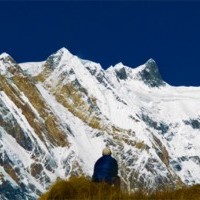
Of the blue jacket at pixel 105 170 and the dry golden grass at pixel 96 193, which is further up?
the blue jacket at pixel 105 170

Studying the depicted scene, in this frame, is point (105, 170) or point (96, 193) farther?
point (105, 170)

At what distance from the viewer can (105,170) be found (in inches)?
925

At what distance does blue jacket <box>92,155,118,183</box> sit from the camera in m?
22.8

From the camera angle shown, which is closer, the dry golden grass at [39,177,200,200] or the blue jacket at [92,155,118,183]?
the dry golden grass at [39,177,200,200]

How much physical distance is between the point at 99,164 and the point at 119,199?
552cm

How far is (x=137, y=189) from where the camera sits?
19.5 m

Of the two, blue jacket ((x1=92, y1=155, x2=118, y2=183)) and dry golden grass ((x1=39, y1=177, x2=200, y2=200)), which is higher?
blue jacket ((x1=92, y1=155, x2=118, y2=183))

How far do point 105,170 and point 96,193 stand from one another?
153 inches

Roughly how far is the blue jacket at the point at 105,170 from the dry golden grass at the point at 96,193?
1.98 m

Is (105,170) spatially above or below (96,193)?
above

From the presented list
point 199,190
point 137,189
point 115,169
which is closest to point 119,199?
point 137,189

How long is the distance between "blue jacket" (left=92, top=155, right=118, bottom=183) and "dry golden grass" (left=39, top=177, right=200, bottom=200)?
1.98m

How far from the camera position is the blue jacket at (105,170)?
2276 cm

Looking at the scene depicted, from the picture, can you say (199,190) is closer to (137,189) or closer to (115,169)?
(137,189)
